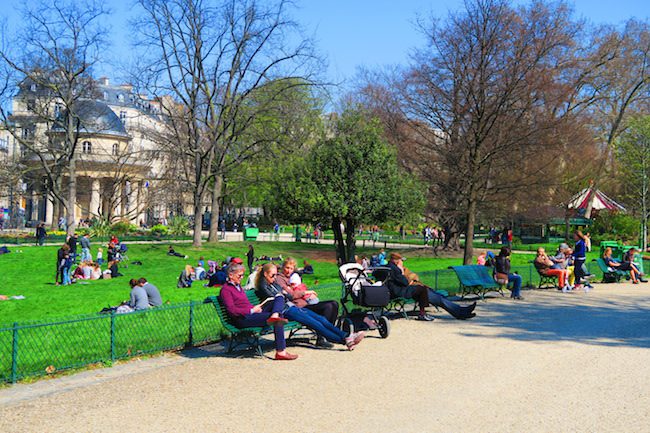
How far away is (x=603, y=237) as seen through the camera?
45969 mm

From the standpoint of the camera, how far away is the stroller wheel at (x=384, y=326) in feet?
33.7

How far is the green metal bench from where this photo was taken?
15.0 m

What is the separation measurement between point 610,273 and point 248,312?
50.6ft

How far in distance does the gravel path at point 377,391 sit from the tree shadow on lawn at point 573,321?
112 mm

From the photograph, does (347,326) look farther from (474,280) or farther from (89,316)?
(474,280)

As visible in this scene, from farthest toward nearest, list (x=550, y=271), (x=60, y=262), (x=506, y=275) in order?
(x=60, y=262), (x=550, y=271), (x=506, y=275)

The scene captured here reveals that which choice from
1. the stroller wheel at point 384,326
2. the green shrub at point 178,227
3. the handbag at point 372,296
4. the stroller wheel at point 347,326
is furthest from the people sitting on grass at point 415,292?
the green shrub at point 178,227

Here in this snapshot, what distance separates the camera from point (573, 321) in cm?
1241

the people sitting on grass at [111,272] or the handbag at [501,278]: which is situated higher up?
the handbag at [501,278]

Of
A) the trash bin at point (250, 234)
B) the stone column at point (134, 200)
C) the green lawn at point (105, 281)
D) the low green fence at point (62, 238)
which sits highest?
the stone column at point (134, 200)

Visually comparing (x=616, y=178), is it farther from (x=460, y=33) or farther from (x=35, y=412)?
(x=35, y=412)

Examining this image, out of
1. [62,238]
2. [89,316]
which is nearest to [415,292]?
[89,316]

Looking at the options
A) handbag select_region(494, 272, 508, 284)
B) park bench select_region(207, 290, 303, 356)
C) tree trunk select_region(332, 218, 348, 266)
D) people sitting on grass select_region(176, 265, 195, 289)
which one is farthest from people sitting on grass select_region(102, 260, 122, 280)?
park bench select_region(207, 290, 303, 356)

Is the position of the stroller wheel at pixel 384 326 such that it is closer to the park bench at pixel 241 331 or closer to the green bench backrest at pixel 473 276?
the park bench at pixel 241 331
